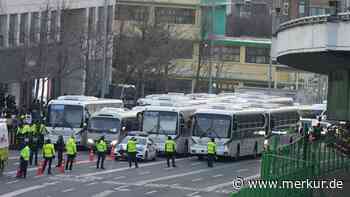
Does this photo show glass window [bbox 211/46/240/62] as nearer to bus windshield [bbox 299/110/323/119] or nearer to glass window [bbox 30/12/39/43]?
glass window [bbox 30/12/39/43]

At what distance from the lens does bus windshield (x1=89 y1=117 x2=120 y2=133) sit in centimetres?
4962

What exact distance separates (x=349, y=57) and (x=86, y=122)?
2252 centimetres

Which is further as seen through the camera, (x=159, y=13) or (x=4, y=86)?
(x=159, y=13)

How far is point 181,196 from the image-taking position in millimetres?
32906

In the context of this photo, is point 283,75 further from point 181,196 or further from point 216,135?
point 181,196

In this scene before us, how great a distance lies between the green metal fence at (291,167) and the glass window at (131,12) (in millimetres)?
64518

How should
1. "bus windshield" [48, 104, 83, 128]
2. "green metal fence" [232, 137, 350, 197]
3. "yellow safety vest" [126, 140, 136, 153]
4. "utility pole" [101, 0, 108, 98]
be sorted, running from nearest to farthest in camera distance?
"green metal fence" [232, 137, 350, 197]
"yellow safety vest" [126, 140, 136, 153]
"bus windshield" [48, 104, 83, 128]
"utility pole" [101, 0, 108, 98]

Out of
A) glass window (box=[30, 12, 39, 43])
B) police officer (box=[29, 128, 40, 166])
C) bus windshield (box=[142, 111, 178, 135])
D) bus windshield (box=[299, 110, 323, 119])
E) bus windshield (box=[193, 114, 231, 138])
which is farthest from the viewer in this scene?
bus windshield (box=[299, 110, 323, 119])

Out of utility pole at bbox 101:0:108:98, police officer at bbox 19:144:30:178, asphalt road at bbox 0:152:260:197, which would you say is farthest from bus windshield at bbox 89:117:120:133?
utility pole at bbox 101:0:108:98

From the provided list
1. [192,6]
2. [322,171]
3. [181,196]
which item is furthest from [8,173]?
[192,6]

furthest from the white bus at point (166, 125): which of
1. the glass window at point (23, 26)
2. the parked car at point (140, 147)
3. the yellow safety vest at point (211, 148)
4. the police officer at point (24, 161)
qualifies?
the glass window at point (23, 26)

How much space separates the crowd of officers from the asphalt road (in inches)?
15.5

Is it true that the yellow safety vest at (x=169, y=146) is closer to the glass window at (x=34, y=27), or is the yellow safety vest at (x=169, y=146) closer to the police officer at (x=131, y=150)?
the police officer at (x=131, y=150)

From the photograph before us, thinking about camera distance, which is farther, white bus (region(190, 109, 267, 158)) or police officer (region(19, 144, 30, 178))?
white bus (region(190, 109, 267, 158))
